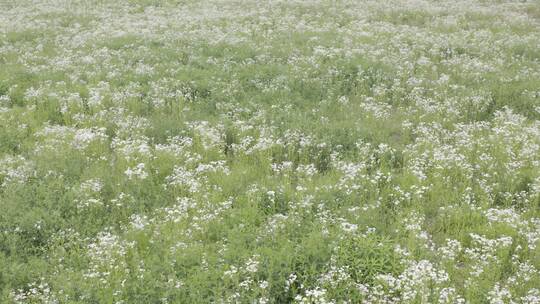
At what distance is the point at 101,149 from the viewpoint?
433 inches

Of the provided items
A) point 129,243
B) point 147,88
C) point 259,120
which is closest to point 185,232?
point 129,243

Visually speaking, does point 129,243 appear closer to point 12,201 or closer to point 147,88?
point 12,201

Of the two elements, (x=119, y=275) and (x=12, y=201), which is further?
(x=12, y=201)

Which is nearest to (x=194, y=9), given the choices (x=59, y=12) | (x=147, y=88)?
(x=59, y=12)

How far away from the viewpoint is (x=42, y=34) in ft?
64.7

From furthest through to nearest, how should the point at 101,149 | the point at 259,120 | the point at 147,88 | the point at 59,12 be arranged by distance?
the point at 59,12, the point at 147,88, the point at 259,120, the point at 101,149

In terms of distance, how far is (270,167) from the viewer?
33.7 ft

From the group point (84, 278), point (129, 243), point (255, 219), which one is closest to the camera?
point (84, 278)

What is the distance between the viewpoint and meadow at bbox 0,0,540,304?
7305 mm

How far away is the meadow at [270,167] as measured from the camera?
24.0ft

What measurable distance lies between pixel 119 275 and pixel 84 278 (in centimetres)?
48

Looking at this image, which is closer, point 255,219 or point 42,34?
point 255,219

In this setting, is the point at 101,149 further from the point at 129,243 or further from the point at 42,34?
the point at 42,34

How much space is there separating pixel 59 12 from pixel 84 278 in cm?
1977
